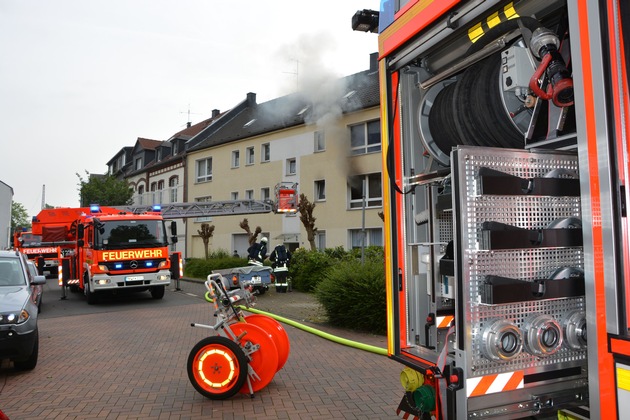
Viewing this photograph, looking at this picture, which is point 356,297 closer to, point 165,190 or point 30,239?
point 30,239

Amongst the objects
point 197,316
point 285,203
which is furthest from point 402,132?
point 285,203

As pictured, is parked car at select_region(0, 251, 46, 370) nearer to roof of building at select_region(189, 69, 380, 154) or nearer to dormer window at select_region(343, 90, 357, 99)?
roof of building at select_region(189, 69, 380, 154)

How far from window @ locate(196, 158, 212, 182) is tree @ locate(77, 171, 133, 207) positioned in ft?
32.0

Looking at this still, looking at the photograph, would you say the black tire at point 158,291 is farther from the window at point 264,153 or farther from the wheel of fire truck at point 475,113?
the window at point 264,153

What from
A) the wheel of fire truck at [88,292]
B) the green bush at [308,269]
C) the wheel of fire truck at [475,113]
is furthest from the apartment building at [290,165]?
the wheel of fire truck at [475,113]

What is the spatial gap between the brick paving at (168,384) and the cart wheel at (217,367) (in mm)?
163

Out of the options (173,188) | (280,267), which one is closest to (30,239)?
(280,267)

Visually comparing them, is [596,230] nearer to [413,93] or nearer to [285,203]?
[413,93]

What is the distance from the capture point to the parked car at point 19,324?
576 cm

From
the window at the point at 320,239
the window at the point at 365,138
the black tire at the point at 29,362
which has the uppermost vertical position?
the window at the point at 365,138

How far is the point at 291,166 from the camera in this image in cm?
2789

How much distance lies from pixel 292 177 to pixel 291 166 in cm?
89

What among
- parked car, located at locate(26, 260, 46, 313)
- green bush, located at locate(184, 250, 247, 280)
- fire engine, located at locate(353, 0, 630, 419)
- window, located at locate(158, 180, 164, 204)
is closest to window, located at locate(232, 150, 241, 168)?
window, located at locate(158, 180, 164, 204)

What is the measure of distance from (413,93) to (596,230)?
6.37ft
